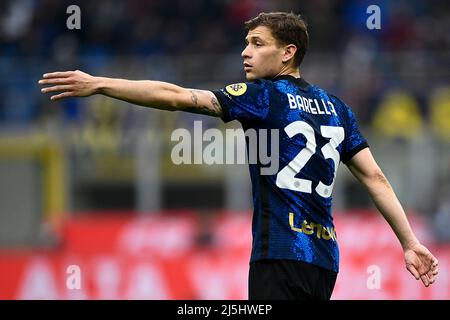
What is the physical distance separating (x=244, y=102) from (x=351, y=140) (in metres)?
0.69

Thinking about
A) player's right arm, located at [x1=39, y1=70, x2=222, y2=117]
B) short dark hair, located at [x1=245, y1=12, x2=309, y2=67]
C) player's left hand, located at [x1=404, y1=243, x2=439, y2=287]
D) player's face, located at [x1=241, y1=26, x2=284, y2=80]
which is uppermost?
short dark hair, located at [x1=245, y1=12, x2=309, y2=67]

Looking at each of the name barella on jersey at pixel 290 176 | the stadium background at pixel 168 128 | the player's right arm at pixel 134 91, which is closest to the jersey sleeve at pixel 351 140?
the name barella on jersey at pixel 290 176

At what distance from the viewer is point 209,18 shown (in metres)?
18.8

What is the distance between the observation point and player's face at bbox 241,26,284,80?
5523mm

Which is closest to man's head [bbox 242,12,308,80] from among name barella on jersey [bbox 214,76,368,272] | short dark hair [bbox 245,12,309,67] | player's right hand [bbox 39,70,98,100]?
short dark hair [bbox 245,12,309,67]

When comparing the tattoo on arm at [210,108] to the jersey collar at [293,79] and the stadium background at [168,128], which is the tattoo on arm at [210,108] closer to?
the jersey collar at [293,79]

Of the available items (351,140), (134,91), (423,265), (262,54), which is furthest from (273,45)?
(423,265)

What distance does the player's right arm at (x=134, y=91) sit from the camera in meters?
5.06

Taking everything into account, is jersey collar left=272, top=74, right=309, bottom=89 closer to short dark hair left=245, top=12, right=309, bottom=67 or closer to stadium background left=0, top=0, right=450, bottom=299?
short dark hair left=245, top=12, right=309, bottom=67

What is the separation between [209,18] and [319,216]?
44.9ft

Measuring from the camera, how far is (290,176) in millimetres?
5387

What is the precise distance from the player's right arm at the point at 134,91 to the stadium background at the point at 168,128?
7804 millimetres
